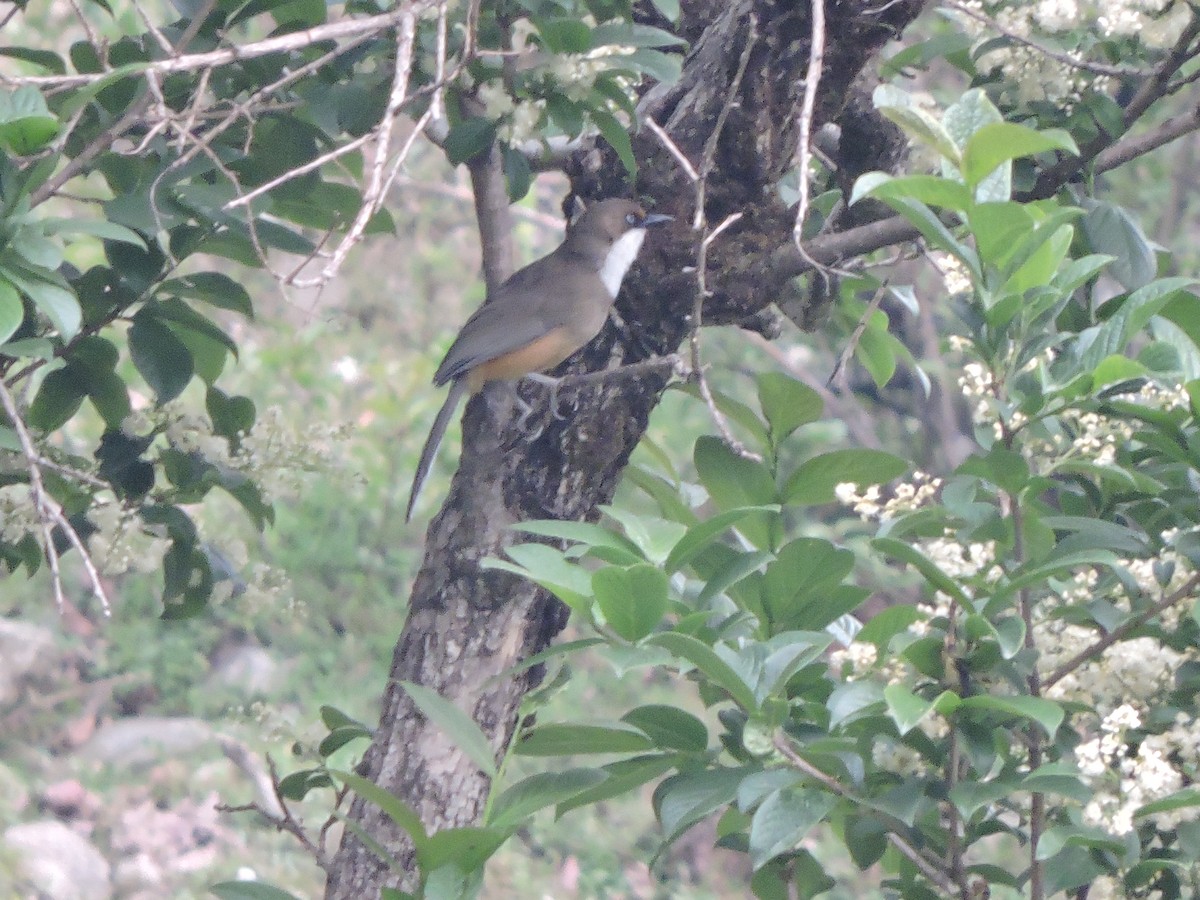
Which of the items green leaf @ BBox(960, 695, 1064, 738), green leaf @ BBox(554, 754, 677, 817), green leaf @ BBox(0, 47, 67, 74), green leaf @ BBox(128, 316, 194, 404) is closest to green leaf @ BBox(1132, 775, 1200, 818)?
green leaf @ BBox(960, 695, 1064, 738)

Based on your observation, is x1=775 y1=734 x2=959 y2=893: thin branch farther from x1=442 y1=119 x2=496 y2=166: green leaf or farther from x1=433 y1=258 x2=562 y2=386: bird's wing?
x1=433 y1=258 x2=562 y2=386: bird's wing

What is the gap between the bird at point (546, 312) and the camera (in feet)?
8.74

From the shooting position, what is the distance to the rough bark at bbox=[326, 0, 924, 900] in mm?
2176

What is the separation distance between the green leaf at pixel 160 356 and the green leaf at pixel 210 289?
0.06 meters

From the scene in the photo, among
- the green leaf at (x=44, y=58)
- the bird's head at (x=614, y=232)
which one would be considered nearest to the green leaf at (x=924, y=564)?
the bird's head at (x=614, y=232)

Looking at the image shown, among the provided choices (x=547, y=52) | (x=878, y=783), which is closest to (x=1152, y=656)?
(x=878, y=783)

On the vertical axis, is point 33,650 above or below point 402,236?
below

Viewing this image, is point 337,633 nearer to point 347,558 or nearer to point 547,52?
point 347,558

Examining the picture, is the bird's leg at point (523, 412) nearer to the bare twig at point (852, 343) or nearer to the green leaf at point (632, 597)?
the bare twig at point (852, 343)

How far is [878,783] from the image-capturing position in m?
1.56

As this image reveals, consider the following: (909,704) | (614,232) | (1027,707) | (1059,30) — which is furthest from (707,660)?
(614,232)

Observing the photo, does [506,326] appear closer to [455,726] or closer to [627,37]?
[627,37]

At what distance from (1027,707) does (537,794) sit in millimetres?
542

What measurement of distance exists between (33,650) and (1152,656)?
4889 millimetres
